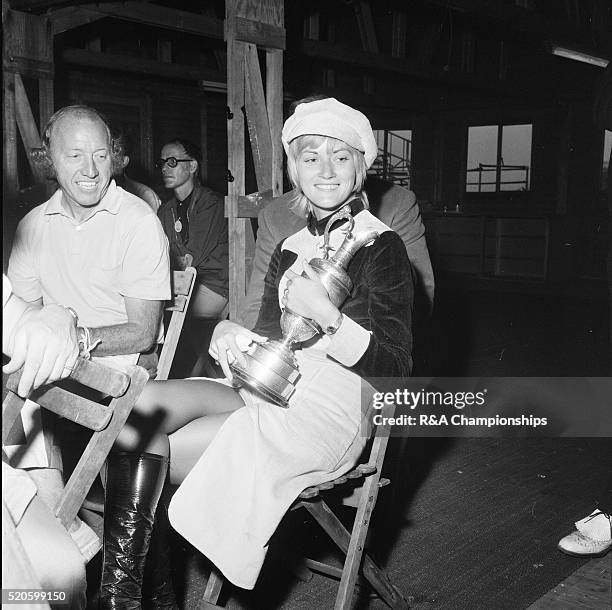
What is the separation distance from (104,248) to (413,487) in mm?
1887

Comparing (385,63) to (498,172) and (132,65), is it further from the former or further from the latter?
(498,172)

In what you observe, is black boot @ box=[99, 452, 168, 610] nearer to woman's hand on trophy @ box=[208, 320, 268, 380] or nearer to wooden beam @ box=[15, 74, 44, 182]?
woman's hand on trophy @ box=[208, 320, 268, 380]

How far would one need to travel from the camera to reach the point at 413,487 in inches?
137

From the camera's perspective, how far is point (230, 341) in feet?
6.39

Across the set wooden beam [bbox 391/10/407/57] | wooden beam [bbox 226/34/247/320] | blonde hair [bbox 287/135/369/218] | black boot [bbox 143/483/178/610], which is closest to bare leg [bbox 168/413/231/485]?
black boot [bbox 143/483/178/610]

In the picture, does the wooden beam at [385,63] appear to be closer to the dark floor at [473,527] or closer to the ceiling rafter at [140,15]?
the ceiling rafter at [140,15]

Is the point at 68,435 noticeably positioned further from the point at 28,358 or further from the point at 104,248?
the point at 28,358

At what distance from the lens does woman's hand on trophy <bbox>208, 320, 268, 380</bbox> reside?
1.93m

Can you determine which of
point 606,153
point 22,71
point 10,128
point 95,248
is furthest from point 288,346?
point 606,153

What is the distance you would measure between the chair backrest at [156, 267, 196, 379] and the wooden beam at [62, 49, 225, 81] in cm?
660

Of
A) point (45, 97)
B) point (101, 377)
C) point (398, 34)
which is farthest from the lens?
point (398, 34)

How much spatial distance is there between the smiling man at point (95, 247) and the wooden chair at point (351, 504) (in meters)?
0.80

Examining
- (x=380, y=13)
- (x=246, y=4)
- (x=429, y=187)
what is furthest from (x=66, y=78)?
(x=246, y=4)

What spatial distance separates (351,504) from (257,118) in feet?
8.29
